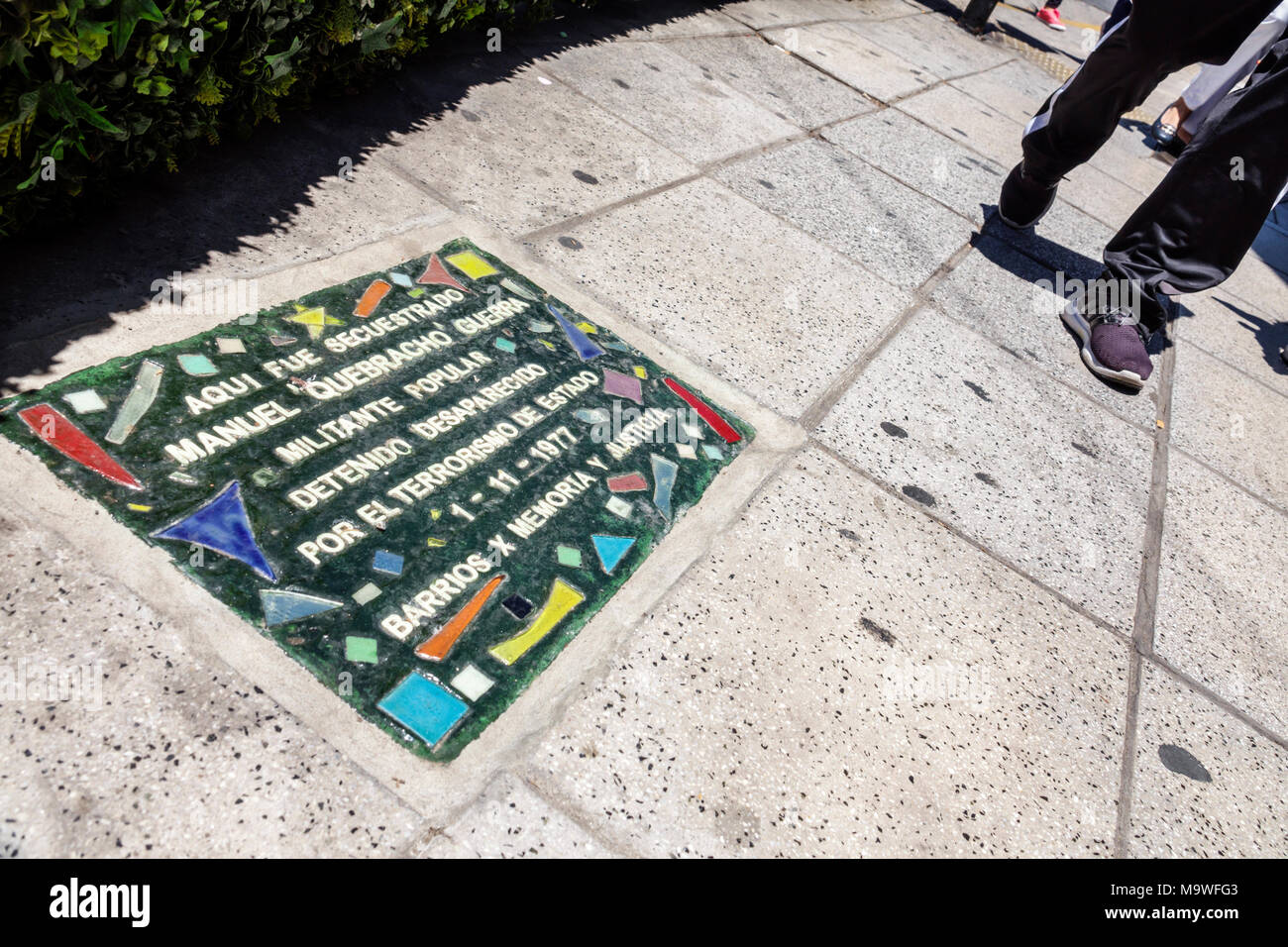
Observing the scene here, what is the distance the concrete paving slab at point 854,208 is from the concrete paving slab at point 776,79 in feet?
2.11

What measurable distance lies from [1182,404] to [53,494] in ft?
16.2

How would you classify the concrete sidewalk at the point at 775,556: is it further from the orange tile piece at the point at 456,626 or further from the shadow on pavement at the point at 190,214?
the orange tile piece at the point at 456,626

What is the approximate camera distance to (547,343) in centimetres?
323

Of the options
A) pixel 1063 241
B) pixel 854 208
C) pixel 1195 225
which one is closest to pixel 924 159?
pixel 1063 241

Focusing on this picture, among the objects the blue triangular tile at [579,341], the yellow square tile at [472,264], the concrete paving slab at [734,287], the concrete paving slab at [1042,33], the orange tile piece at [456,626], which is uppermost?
the concrete paving slab at [1042,33]

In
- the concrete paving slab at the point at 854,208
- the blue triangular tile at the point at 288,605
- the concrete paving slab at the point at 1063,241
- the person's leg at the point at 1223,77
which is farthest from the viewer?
the person's leg at the point at 1223,77

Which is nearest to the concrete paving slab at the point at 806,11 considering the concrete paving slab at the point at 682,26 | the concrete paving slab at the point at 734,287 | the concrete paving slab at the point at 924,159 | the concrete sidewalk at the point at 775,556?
the concrete paving slab at the point at 682,26

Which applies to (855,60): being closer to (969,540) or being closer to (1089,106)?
(1089,106)

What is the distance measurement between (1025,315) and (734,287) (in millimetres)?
1847

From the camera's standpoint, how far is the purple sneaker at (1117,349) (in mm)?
4410

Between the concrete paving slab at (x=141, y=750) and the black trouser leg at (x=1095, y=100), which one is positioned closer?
the concrete paving slab at (x=141, y=750)

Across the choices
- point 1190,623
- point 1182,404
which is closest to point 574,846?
point 1190,623

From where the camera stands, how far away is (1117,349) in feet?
14.6

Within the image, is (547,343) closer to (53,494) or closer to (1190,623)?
(53,494)
